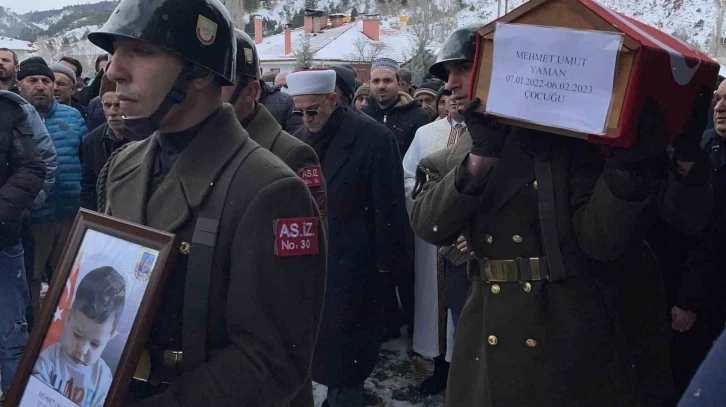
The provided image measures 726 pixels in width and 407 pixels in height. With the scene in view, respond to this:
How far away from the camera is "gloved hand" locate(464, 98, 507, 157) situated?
7.22 feet

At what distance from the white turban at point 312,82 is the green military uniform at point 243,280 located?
2.46 metres

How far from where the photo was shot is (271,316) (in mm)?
1603

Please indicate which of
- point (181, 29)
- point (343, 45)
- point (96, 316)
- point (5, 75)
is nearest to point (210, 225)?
point (96, 316)

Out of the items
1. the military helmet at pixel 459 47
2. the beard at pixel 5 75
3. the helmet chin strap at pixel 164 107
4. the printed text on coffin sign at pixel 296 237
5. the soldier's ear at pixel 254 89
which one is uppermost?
the military helmet at pixel 459 47

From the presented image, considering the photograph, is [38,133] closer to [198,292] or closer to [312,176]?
[312,176]

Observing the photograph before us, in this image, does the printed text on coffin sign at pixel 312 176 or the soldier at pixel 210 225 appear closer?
the soldier at pixel 210 225

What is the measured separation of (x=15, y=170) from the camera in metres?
4.23

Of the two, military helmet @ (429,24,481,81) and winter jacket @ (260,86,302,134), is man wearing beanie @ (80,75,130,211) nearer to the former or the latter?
winter jacket @ (260,86,302,134)

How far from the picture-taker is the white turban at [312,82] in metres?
4.20

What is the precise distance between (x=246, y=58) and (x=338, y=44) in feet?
151

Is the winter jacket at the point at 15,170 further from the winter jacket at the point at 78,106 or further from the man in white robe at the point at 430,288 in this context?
the winter jacket at the point at 78,106

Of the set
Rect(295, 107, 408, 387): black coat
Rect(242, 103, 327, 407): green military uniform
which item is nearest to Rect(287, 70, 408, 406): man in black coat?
Rect(295, 107, 408, 387): black coat

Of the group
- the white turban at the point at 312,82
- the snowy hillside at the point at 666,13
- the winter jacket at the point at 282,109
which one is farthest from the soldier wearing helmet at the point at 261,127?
the snowy hillside at the point at 666,13

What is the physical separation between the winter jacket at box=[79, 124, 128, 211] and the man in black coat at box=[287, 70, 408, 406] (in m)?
1.60
